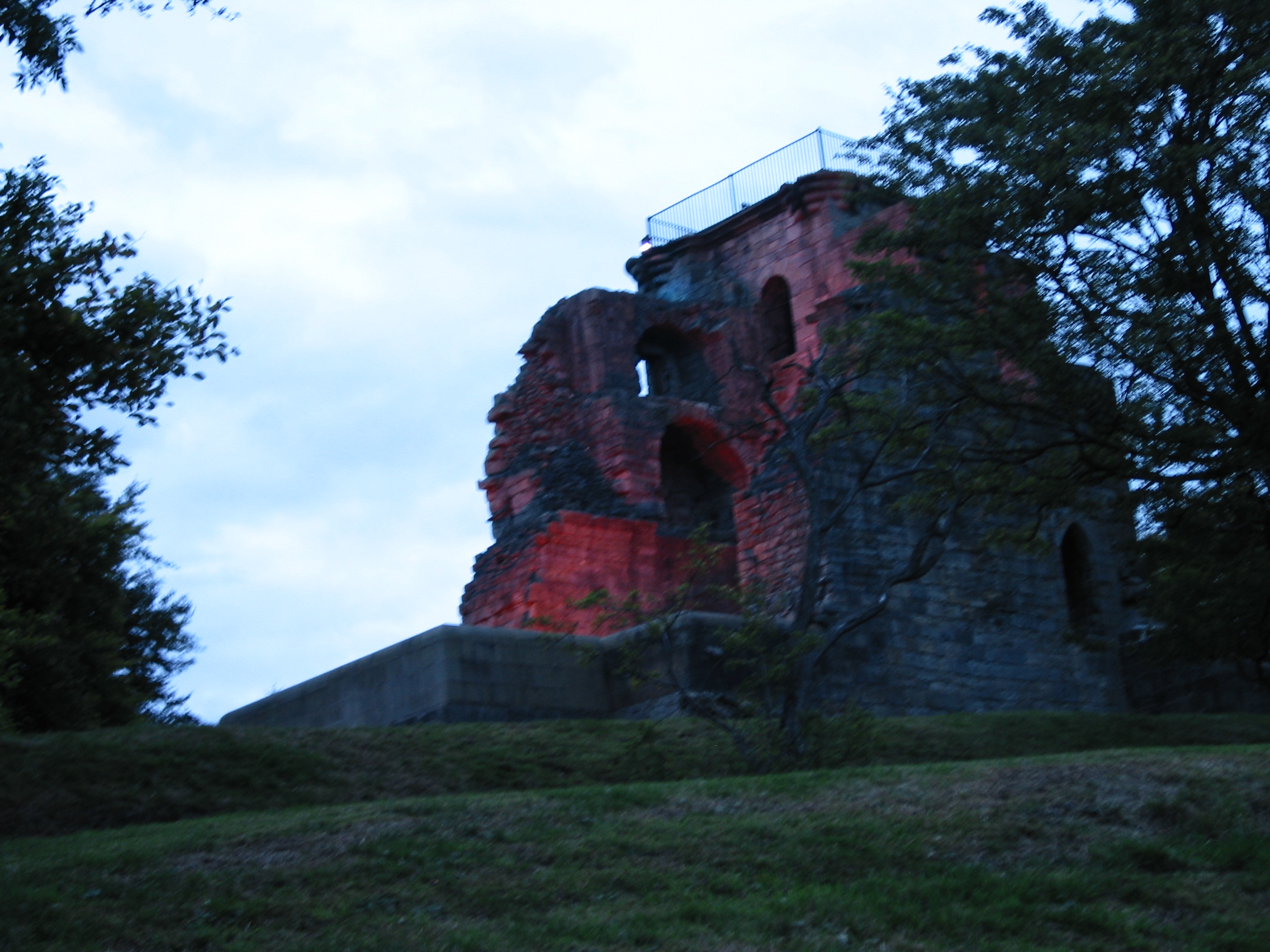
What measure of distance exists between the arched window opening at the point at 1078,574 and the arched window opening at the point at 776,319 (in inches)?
294

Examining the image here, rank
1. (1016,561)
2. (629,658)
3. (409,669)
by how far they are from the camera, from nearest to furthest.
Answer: (629,658) < (409,669) < (1016,561)

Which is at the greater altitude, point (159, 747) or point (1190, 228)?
point (1190, 228)

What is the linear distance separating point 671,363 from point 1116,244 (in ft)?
45.8

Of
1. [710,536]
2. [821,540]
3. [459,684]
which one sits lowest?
[459,684]

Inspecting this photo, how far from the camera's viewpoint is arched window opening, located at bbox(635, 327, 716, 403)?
2697 cm

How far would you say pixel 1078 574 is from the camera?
22.0m

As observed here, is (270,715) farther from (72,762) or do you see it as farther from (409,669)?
(72,762)

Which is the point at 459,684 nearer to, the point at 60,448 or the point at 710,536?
the point at 60,448

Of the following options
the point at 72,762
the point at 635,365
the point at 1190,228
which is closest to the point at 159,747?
the point at 72,762

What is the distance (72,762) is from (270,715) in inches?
216

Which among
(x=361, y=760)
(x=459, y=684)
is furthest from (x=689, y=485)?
(x=361, y=760)

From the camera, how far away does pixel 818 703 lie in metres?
16.7

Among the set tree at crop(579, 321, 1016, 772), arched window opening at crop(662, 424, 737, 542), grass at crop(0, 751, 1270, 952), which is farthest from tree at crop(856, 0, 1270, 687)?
arched window opening at crop(662, 424, 737, 542)

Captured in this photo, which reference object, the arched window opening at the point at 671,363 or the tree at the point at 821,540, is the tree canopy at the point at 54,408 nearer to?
the tree at the point at 821,540
